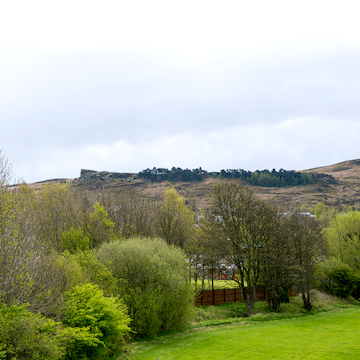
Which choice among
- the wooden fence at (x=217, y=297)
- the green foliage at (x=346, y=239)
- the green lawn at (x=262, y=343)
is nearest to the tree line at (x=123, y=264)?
the green foliage at (x=346, y=239)

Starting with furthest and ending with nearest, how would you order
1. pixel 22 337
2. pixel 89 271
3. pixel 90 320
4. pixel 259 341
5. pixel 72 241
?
pixel 72 241 → pixel 89 271 → pixel 259 341 → pixel 90 320 → pixel 22 337

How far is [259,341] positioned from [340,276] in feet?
93.9

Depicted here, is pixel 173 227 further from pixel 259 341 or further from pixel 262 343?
pixel 262 343

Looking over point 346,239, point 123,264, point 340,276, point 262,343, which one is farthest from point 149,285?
point 346,239

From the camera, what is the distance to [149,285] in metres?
22.5

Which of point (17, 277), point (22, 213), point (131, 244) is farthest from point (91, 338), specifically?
point (131, 244)

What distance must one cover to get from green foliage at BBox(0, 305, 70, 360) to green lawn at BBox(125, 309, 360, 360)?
7.29m

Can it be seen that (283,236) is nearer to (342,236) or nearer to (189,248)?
(189,248)

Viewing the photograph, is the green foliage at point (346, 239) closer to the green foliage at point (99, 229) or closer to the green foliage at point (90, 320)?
the green foliage at point (99, 229)

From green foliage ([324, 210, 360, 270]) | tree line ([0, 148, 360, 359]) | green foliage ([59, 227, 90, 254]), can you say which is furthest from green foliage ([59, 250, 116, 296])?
green foliage ([324, 210, 360, 270])

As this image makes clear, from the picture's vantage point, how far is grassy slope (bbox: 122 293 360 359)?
18.0 meters

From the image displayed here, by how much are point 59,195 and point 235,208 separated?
23.5 meters

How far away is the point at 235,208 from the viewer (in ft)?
107

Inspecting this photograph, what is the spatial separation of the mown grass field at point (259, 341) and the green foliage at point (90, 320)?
109 inches
